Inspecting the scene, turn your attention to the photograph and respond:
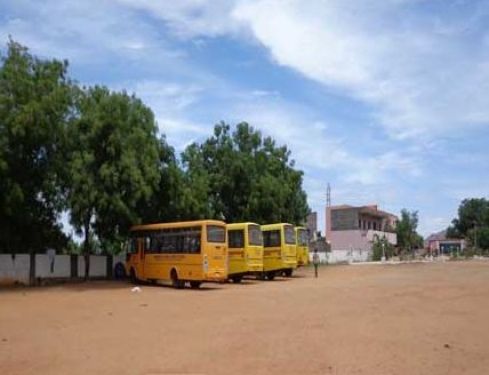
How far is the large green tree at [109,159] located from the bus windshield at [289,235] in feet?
30.6

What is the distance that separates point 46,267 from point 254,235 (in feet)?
35.3

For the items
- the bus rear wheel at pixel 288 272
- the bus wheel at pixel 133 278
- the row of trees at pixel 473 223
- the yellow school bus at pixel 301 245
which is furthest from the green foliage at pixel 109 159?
the row of trees at pixel 473 223

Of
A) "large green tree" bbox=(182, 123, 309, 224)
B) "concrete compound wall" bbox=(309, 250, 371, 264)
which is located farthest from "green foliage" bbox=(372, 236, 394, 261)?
"large green tree" bbox=(182, 123, 309, 224)

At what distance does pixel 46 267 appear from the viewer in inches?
1383

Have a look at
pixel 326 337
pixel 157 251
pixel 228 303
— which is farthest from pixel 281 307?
pixel 157 251

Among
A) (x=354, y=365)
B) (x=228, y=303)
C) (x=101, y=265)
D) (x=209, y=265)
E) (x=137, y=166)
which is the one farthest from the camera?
(x=101, y=265)

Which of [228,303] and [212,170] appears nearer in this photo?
[228,303]

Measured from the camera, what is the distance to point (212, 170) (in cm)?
5034

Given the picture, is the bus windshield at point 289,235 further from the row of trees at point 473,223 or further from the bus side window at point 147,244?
the row of trees at point 473,223

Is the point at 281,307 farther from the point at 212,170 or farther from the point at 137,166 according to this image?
the point at 212,170

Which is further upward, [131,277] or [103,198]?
[103,198]

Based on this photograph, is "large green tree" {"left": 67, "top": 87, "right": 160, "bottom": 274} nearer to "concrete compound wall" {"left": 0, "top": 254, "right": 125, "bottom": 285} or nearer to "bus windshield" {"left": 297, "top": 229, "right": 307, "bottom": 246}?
"concrete compound wall" {"left": 0, "top": 254, "right": 125, "bottom": 285}

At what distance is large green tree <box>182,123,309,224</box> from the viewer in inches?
1930

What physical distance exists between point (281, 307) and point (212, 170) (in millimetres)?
30633
